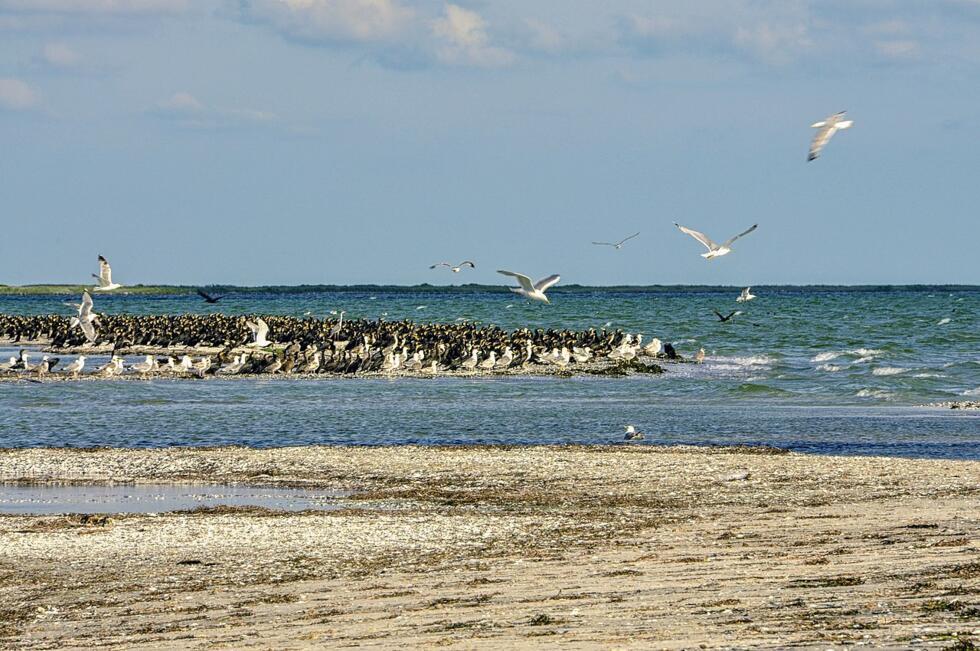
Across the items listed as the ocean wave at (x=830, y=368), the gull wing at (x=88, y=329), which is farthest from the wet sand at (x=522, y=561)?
the gull wing at (x=88, y=329)

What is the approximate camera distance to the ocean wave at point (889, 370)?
39469mm

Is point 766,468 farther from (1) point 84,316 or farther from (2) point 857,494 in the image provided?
(1) point 84,316

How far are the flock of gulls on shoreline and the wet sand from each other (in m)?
13.4

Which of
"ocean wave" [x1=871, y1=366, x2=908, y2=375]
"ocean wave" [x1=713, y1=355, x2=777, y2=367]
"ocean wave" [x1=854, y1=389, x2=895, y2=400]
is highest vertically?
"ocean wave" [x1=871, y1=366, x2=908, y2=375]

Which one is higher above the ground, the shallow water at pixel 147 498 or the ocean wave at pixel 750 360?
the ocean wave at pixel 750 360

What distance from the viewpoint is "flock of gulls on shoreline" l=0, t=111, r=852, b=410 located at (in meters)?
39.3

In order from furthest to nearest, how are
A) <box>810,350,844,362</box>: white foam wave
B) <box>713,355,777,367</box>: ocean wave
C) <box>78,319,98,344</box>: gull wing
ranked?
1. <box>78,319,98,344</box>: gull wing
2. <box>810,350,844,362</box>: white foam wave
3. <box>713,355,777,367</box>: ocean wave

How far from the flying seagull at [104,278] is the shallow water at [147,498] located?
16.7 metres

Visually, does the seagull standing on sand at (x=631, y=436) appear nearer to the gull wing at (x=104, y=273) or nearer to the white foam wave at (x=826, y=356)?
the gull wing at (x=104, y=273)

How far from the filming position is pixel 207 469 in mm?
18422

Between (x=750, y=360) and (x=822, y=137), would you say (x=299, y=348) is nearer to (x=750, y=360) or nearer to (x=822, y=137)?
(x=750, y=360)

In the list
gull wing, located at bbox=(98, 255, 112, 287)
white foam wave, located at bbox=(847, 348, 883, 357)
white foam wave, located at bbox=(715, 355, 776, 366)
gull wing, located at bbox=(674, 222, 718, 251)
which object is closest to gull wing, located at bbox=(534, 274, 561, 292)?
gull wing, located at bbox=(674, 222, 718, 251)

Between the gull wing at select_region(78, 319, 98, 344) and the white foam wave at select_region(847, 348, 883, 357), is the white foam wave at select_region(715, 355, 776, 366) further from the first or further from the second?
the gull wing at select_region(78, 319, 98, 344)

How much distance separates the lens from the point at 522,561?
11.5 m
